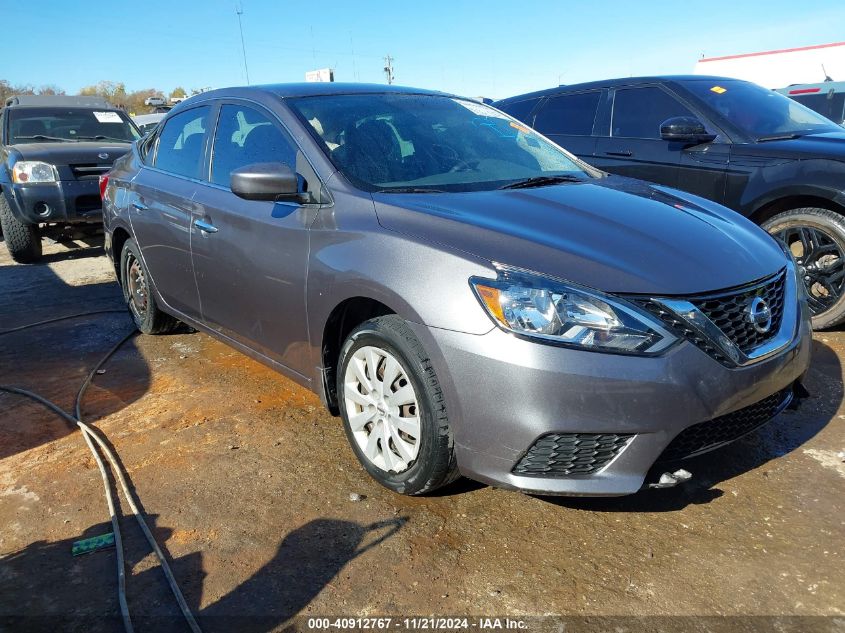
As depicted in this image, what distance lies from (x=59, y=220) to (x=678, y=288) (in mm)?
7140

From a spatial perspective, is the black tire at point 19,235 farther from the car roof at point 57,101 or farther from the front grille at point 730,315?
the front grille at point 730,315

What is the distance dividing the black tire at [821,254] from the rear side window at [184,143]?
12.0 feet

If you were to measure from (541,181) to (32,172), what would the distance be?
646 cm

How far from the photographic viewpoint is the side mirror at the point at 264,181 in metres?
2.76

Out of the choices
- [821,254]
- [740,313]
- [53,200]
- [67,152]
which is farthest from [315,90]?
[67,152]

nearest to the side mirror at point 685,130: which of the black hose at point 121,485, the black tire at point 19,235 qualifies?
the black hose at point 121,485

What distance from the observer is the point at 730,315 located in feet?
7.45

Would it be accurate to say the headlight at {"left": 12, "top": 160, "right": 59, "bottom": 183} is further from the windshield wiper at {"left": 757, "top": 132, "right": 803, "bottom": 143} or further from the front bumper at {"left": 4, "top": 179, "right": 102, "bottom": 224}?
the windshield wiper at {"left": 757, "top": 132, "right": 803, "bottom": 143}

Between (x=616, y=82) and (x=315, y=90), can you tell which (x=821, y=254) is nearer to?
(x=616, y=82)

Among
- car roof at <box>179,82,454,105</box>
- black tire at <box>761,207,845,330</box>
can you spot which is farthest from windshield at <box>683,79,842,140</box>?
car roof at <box>179,82,454,105</box>

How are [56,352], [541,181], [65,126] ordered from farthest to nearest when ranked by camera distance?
1. [65,126]
2. [56,352]
3. [541,181]

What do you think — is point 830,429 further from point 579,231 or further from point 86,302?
point 86,302

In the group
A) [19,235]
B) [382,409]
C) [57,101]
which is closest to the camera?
[382,409]

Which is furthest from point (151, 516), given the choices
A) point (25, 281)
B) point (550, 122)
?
point (25, 281)
